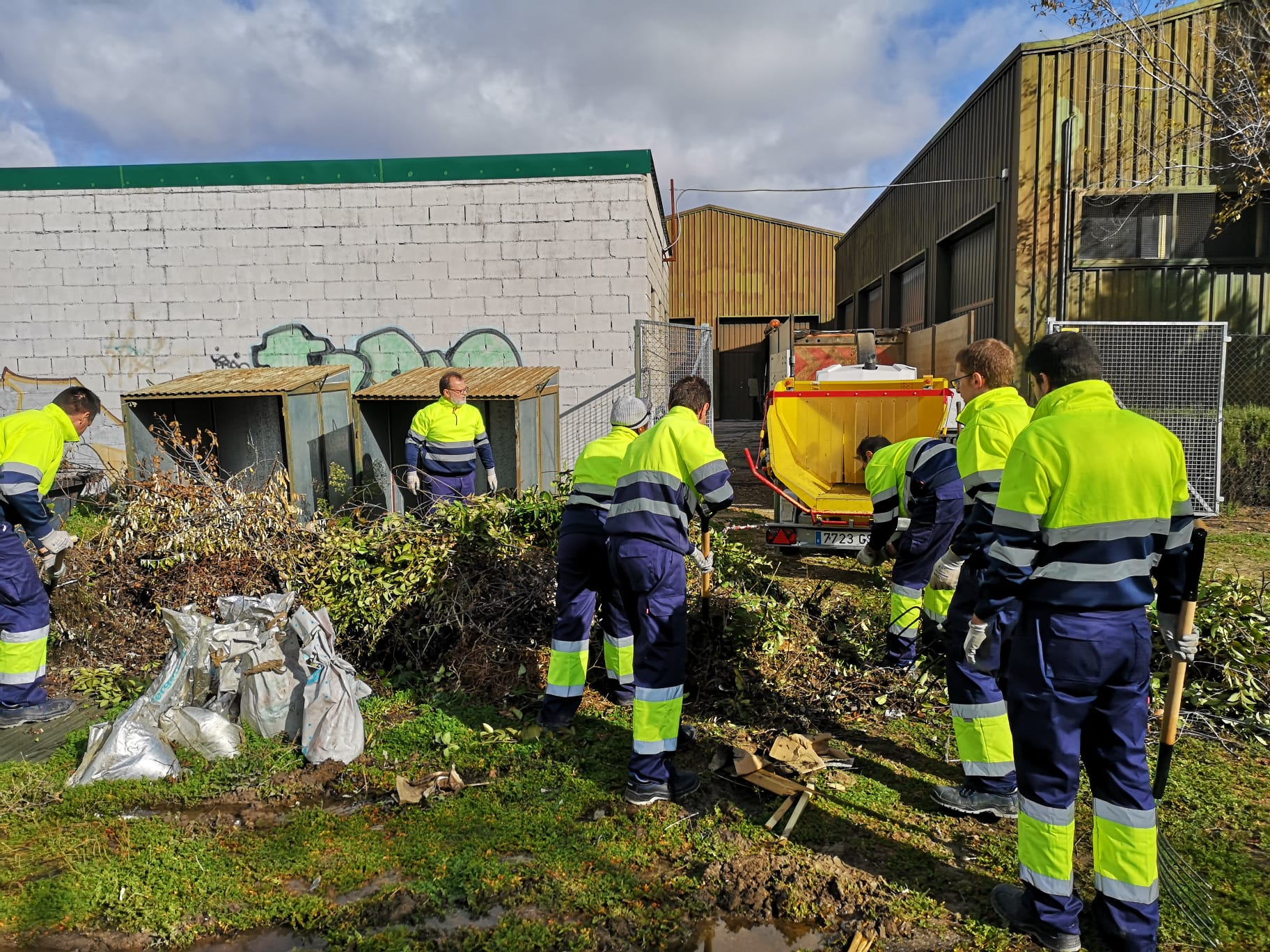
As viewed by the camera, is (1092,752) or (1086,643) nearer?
(1086,643)

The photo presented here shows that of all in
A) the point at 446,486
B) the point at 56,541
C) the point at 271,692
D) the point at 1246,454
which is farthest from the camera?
the point at 1246,454

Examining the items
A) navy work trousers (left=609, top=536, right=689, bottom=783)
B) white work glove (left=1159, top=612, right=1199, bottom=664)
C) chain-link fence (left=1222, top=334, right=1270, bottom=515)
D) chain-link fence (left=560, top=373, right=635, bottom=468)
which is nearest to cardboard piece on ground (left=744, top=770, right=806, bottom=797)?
navy work trousers (left=609, top=536, right=689, bottom=783)

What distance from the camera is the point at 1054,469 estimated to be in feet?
8.59

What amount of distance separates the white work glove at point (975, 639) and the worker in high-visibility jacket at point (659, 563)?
4.23 ft

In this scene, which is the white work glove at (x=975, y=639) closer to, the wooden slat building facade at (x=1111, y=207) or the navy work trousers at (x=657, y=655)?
the navy work trousers at (x=657, y=655)

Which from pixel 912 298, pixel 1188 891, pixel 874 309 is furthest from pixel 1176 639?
pixel 874 309

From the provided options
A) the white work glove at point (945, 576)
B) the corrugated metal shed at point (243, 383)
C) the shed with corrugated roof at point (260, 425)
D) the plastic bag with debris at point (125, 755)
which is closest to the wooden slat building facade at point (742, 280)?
the shed with corrugated roof at point (260, 425)

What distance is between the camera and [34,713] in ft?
15.3

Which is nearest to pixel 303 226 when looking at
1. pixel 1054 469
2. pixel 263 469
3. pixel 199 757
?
pixel 263 469

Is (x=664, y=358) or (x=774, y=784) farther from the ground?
(x=664, y=358)

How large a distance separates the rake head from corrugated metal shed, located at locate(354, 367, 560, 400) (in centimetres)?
594

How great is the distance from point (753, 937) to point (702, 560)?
6.08 feet

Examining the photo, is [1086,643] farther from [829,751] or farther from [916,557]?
[916,557]

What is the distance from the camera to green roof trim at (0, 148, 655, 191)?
31.3ft
